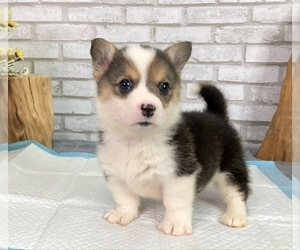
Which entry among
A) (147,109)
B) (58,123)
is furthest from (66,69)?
(147,109)

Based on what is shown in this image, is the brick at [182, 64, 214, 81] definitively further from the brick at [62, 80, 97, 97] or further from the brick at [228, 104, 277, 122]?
the brick at [62, 80, 97, 97]

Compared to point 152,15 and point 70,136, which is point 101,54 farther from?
point 70,136

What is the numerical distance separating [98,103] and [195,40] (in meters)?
1.40

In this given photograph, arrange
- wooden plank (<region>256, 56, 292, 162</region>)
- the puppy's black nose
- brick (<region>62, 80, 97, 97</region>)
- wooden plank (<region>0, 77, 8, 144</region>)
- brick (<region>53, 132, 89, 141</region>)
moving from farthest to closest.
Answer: brick (<region>53, 132, 89, 141</region>)
brick (<region>62, 80, 97, 97</region>)
wooden plank (<region>256, 56, 292, 162</region>)
wooden plank (<region>0, 77, 8, 144</region>)
the puppy's black nose

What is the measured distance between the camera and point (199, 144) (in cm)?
141

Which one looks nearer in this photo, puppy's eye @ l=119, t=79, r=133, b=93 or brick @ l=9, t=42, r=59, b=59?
puppy's eye @ l=119, t=79, r=133, b=93

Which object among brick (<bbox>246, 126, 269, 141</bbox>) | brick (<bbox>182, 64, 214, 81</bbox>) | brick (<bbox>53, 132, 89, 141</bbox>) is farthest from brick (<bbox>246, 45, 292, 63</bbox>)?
brick (<bbox>53, 132, 89, 141</bbox>)

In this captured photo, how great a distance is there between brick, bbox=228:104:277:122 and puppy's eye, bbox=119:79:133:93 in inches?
58.9

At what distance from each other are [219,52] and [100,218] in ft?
5.25

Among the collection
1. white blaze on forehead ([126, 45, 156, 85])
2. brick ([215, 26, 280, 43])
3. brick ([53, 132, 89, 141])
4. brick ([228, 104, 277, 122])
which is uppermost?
brick ([215, 26, 280, 43])

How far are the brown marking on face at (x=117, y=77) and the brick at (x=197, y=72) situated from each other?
1.31 metres

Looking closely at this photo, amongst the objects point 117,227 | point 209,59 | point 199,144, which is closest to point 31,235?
point 117,227

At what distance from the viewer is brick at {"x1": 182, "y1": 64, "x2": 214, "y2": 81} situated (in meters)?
2.59

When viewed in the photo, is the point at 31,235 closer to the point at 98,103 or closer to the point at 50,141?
the point at 98,103
